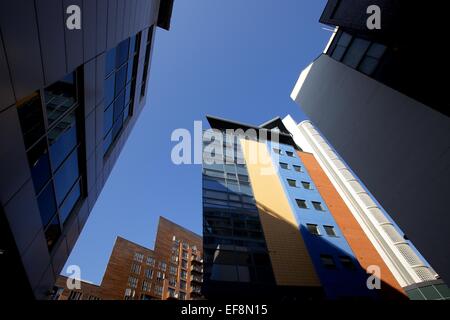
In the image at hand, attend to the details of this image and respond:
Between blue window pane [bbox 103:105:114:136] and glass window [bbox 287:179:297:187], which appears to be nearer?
blue window pane [bbox 103:105:114:136]

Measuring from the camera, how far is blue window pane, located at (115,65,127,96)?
40.8ft

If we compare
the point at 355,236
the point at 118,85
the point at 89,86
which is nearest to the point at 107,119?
the point at 118,85

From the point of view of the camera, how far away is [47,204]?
8086mm

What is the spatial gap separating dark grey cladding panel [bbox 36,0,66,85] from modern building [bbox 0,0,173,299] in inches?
1.0

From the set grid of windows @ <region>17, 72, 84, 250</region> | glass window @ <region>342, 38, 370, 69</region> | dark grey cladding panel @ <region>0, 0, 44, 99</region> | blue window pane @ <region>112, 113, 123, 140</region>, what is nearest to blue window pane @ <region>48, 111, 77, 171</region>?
grid of windows @ <region>17, 72, 84, 250</region>

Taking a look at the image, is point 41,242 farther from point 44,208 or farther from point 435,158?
point 435,158

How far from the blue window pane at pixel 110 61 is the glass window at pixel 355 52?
12.3m

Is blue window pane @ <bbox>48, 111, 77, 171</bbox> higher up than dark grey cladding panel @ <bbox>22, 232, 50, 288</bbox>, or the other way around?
blue window pane @ <bbox>48, 111, 77, 171</bbox>

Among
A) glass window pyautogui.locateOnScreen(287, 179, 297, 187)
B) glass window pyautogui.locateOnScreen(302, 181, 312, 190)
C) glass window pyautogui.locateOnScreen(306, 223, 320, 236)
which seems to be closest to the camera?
glass window pyautogui.locateOnScreen(306, 223, 320, 236)

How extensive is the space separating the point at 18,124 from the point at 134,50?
10.4 metres

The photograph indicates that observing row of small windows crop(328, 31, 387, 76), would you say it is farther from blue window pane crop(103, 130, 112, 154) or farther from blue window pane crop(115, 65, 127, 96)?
blue window pane crop(103, 130, 112, 154)

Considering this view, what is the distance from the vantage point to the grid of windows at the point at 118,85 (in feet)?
36.9
